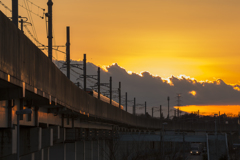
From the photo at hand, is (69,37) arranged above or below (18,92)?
above

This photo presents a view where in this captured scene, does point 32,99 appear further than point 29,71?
Yes

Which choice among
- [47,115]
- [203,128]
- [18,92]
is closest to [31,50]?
[18,92]

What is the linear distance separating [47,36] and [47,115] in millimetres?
7618

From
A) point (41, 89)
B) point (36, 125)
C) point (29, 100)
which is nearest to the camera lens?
point (41, 89)

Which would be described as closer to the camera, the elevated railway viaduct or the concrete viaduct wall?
the concrete viaduct wall

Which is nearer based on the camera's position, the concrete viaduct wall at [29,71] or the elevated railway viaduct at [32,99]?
the concrete viaduct wall at [29,71]

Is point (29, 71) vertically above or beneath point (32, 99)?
above

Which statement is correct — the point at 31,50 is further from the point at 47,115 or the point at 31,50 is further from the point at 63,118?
the point at 63,118

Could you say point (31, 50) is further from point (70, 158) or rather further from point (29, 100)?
point (70, 158)

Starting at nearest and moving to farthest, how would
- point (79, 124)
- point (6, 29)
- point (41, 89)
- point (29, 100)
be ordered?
point (6, 29) < point (41, 89) < point (29, 100) < point (79, 124)

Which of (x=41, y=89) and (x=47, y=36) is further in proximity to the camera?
(x=47, y=36)

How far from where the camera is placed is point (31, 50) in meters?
15.3

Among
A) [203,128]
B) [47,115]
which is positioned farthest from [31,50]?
[203,128]

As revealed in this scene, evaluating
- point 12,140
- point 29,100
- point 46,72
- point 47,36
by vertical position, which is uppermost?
point 47,36
